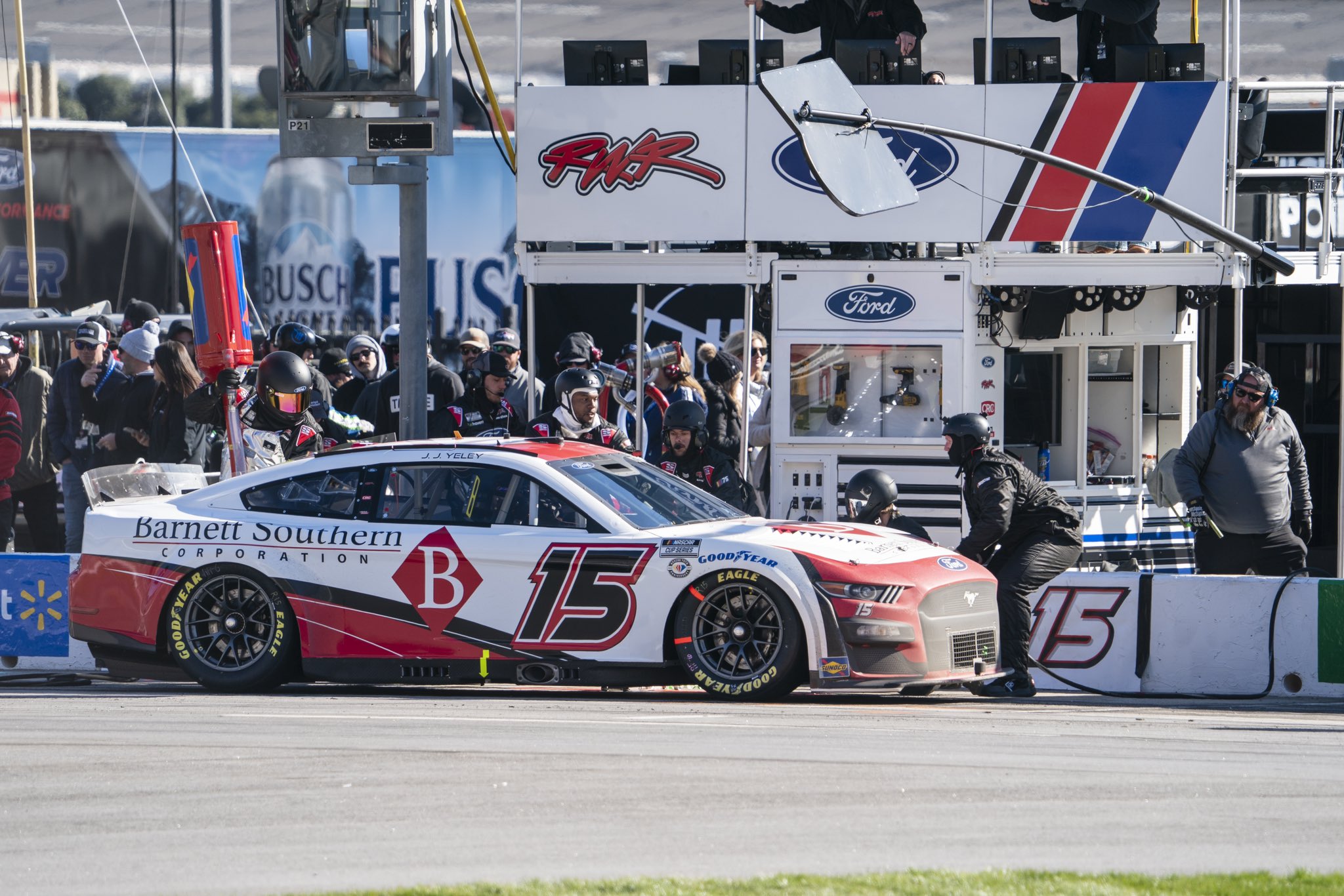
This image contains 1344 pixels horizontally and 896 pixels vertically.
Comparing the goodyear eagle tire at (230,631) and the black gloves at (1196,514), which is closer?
the goodyear eagle tire at (230,631)

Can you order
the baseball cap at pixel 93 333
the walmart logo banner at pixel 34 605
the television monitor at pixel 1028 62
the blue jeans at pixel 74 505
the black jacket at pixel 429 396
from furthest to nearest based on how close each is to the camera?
1. the baseball cap at pixel 93 333
2. the blue jeans at pixel 74 505
3. the black jacket at pixel 429 396
4. the television monitor at pixel 1028 62
5. the walmart logo banner at pixel 34 605

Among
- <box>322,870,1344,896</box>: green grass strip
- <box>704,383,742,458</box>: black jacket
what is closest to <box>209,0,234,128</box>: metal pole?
<box>704,383,742,458</box>: black jacket

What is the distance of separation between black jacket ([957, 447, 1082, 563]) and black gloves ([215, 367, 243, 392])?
16.4 ft

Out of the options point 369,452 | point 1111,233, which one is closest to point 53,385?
point 369,452

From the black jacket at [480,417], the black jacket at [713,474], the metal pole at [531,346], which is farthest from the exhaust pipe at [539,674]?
the black jacket at [480,417]

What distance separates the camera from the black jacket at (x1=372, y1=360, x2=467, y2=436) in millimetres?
13492

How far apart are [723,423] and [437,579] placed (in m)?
3.99

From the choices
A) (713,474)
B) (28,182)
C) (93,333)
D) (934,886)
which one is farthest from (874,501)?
(28,182)

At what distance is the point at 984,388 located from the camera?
12898mm

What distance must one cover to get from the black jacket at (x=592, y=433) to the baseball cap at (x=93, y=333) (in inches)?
172

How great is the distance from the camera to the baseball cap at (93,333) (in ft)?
47.0

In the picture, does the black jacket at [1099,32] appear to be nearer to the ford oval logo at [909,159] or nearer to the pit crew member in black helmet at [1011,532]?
the ford oval logo at [909,159]

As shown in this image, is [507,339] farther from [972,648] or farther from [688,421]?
[972,648]

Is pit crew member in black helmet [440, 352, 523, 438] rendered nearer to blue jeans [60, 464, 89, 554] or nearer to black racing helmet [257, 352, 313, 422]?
black racing helmet [257, 352, 313, 422]
